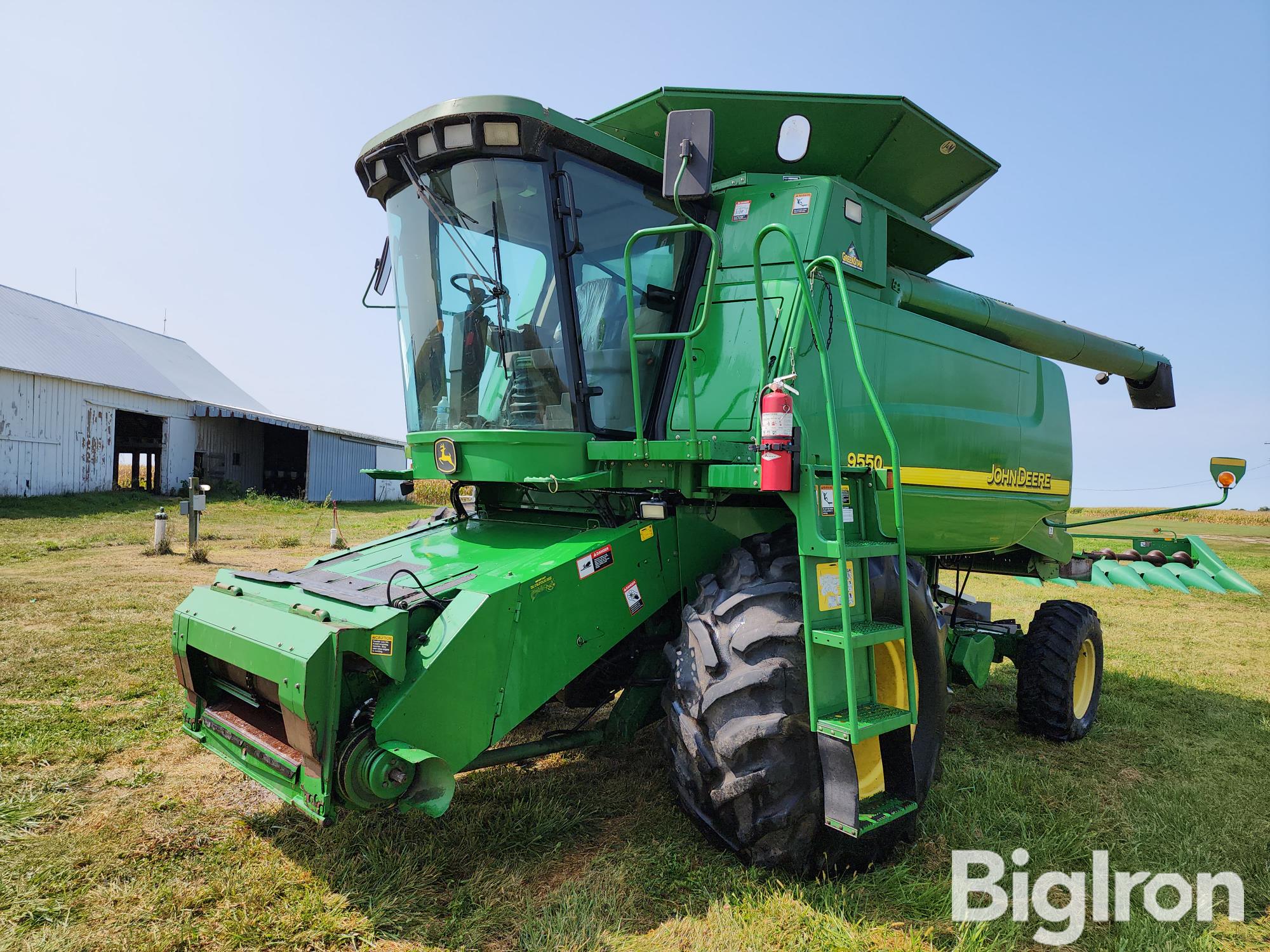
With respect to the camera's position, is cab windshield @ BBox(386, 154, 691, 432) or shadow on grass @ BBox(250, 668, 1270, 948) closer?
shadow on grass @ BBox(250, 668, 1270, 948)

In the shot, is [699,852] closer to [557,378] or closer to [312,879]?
[312,879]

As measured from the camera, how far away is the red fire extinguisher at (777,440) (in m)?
3.12

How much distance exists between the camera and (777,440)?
3.15 metres

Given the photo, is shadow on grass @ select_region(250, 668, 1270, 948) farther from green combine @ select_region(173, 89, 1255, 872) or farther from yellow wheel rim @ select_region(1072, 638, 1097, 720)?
yellow wheel rim @ select_region(1072, 638, 1097, 720)

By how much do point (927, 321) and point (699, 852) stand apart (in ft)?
10.1

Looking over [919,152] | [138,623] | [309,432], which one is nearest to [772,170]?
[919,152]

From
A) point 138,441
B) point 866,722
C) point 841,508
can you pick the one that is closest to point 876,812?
point 866,722

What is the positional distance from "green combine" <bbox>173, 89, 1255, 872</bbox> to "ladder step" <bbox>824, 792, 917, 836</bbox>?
1 centimetres

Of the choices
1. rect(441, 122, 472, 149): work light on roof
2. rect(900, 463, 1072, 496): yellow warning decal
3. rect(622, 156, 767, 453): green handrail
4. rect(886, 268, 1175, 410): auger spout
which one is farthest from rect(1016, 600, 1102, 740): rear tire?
rect(441, 122, 472, 149): work light on roof

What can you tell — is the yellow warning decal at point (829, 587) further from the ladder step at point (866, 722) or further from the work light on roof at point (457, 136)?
the work light on roof at point (457, 136)

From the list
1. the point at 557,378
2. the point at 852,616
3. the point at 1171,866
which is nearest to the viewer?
the point at 852,616

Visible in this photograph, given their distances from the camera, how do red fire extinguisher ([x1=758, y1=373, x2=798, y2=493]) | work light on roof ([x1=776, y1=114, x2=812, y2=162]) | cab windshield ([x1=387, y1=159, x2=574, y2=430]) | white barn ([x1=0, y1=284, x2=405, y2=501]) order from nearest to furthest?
red fire extinguisher ([x1=758, y1=373, x2=798, y2=493])
cab windshield ([x1=387, y1=159, x2=574, y2=430])
work light on roof ([x1=776, y1=114, x2=812, y2=162])
white barn ([x1=0, y1=284, x2=405, y2=501])

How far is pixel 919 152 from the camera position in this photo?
453cm

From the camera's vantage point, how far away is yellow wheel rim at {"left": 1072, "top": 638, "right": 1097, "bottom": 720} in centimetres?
543
